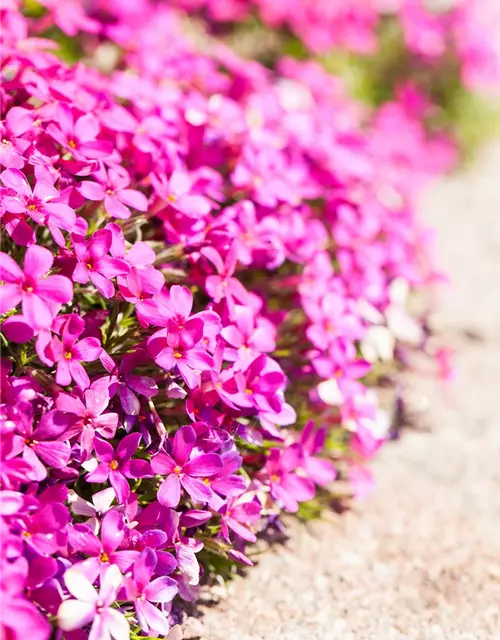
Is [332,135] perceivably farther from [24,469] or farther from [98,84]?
[24,469]

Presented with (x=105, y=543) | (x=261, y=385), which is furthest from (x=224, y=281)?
(x=105, y=543)

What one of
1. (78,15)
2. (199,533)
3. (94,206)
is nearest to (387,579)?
(199,533)

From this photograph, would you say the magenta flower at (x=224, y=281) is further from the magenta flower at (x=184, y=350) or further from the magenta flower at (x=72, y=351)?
the magenta flower at (x=72, y=351)

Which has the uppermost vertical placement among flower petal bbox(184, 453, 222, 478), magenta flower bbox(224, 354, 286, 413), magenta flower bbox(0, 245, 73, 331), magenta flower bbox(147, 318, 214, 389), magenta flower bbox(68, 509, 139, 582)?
magenta flower bbox(0, 245, 73, 331)

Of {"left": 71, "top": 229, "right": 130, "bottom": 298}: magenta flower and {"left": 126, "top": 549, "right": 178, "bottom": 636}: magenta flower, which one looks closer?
{"left": 126, "top": 549, "right": 178, "bottom": 636}: magenta flower

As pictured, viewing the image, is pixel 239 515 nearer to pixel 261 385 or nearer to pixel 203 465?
pixel 203 465

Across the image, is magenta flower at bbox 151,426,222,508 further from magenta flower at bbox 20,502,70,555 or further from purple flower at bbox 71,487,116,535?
magenta flower at bbox 20,502,70,555

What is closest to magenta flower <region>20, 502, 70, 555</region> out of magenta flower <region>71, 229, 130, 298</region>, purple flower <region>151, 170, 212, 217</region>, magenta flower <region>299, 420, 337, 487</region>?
magenta flower <region>71, 229, 130, 298</region>

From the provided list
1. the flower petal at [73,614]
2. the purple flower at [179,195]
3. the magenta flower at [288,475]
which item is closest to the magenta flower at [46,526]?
the flower petal at [73,614]
